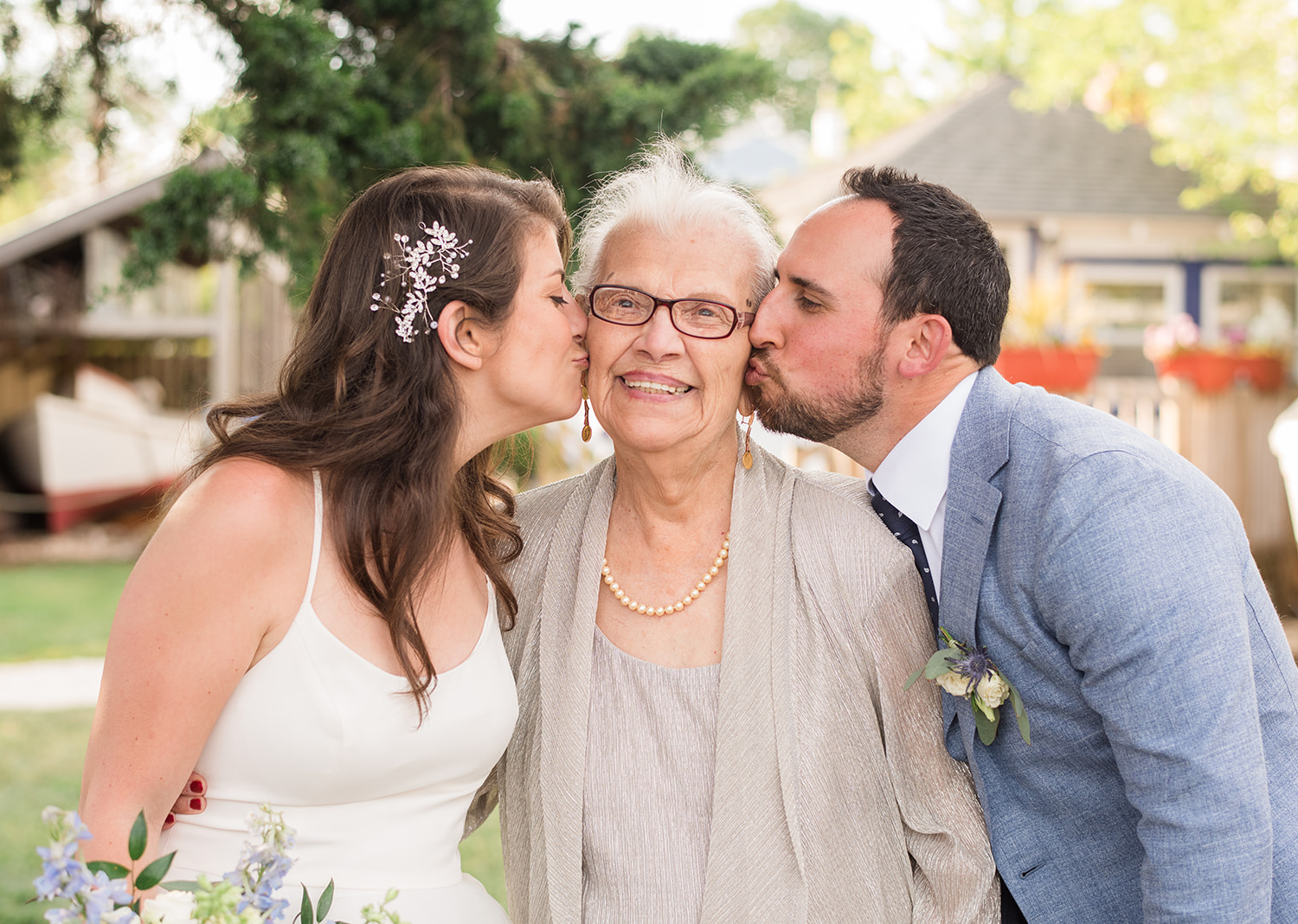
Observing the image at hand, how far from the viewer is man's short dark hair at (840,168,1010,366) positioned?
258 cm

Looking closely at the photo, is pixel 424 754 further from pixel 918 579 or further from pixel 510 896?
pixel 918 579

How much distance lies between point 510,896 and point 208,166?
2.75 meters

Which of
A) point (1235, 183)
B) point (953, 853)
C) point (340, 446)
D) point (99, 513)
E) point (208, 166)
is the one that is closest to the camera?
point (340, 446)

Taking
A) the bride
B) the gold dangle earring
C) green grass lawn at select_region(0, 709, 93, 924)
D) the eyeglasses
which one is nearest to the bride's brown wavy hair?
the bride

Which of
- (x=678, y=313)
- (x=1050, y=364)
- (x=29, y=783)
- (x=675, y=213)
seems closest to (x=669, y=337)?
(x=678, y=313)

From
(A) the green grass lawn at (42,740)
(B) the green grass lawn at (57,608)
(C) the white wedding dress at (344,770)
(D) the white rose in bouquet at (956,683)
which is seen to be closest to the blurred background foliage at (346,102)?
(C) the white wedding dress at (344,770)

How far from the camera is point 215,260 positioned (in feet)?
13.2

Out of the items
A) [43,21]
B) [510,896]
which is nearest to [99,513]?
[43,21]

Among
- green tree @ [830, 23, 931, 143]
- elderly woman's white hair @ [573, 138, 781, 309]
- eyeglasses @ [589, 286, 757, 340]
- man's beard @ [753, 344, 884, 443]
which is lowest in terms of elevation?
man's beard @ [753, 344, 884, 443]

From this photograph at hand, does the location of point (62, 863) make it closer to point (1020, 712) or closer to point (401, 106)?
point (1020, 712)

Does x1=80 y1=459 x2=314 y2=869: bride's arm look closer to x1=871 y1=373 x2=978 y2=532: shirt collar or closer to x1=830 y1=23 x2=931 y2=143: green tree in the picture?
x1=871 y1=373 x2=978 y2=532: shirt collar

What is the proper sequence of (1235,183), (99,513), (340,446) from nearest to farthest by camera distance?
(340,446) < (1235,183) < (99,513)

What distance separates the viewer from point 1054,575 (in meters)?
2.14

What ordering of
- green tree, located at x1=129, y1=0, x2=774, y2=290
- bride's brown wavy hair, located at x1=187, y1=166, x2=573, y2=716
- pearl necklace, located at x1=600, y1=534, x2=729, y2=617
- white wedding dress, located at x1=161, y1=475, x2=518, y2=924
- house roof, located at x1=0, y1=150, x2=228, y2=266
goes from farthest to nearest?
1. house roof, located at x1=0, y1=150, x2=228, y2=266
2. green tree, located at x1=129, y1=0, x2=774, y2=290
3. pearl necklace, located at x1=600, y1=534, x2=729, y2=617
4. bride's brown wavy hair, located at x1=187, y1=166, x2=573, y2=716
5. white wedding dress, located at x1=161, y1=475, x2=518, y2=924
